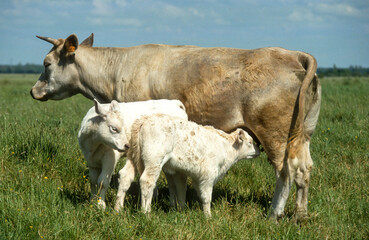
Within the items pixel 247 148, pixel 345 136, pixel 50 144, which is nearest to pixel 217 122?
pixel 247 148

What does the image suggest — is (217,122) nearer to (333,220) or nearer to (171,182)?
(171,182)

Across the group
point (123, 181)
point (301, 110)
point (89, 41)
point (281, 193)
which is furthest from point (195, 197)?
point (89, 41)

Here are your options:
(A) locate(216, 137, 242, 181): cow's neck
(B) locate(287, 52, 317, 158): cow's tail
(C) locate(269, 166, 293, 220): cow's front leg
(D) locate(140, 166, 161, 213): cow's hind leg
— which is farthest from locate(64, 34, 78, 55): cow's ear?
(C) locate(269, 166, 293, 220): cow's front leg

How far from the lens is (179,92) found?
19.5 ft

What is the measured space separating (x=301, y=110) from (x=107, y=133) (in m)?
2.38

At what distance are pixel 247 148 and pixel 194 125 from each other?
884 mm

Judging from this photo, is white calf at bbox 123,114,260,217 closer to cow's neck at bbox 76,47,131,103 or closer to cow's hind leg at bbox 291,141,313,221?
cow's hind leg at bbox 291,141,313,221

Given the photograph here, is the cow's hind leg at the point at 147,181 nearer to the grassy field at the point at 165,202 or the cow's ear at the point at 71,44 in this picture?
the grassy field at the point at 165,202

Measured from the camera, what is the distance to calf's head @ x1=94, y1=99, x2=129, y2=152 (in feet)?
15.9

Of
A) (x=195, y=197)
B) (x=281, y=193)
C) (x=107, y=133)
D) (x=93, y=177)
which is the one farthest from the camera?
(x=195, y=197)

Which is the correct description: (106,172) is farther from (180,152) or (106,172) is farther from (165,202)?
(165,202)

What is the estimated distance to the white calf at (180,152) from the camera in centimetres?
480

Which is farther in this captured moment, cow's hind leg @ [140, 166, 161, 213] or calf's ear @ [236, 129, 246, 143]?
calf's ear @ [236, 129, 246, 143]

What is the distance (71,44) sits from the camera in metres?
6.82
